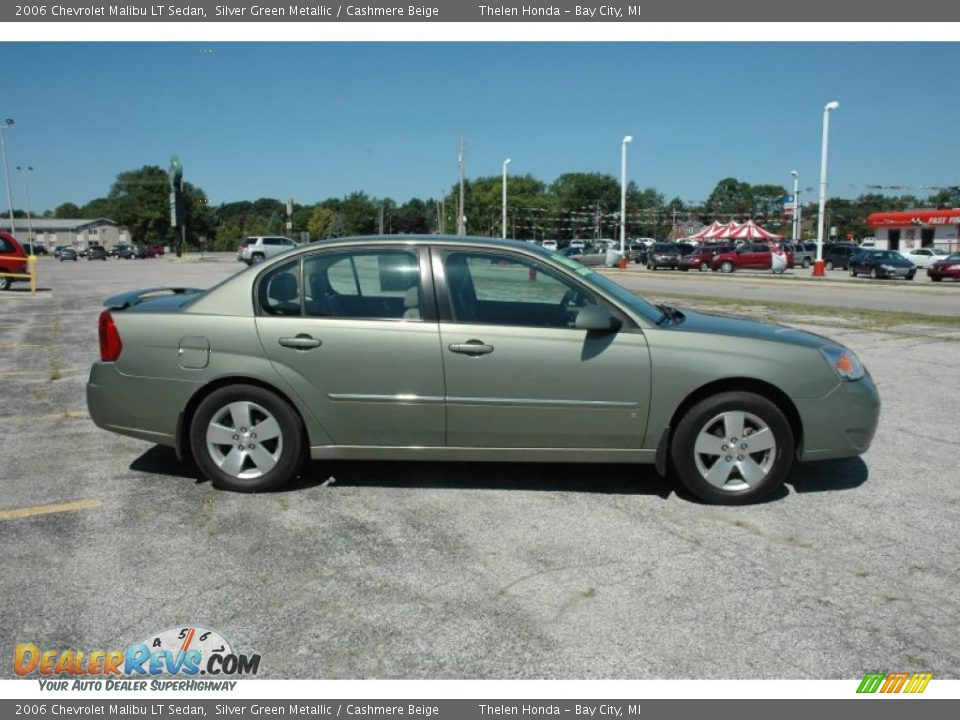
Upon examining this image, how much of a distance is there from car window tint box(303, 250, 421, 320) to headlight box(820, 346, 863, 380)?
8.16 feet

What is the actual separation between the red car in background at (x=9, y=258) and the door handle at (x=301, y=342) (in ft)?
74.9

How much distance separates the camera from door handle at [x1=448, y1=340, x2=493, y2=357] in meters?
4.82

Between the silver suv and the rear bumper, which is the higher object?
the silver suv

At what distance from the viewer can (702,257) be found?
158ft

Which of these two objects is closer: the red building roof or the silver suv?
the silver suv

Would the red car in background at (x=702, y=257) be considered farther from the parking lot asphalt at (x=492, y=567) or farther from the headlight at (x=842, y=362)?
the headlight at (x=842, y=362)

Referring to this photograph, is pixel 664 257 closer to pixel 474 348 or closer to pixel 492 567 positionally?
pixel 474 348

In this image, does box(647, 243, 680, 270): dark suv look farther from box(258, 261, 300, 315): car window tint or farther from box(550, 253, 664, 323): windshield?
box(258, 261, 300, 315): car window tint

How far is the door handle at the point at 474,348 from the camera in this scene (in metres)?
4.82

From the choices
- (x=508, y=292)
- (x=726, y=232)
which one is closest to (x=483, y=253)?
(x=508, y=292)

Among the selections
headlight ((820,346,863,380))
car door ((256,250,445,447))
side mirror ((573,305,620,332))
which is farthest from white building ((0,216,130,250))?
headlight ((820,346,863,380))

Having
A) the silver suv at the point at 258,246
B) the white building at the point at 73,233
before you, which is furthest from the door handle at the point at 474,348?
the white building at the point at 73,233
